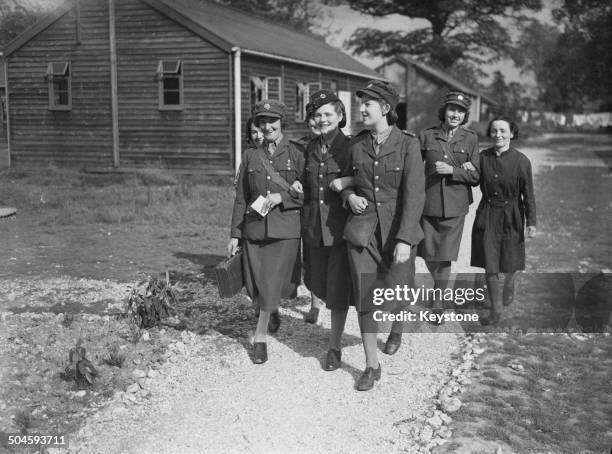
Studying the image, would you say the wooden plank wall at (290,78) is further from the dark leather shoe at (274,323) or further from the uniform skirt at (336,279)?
the uniform skirt at (336,279)

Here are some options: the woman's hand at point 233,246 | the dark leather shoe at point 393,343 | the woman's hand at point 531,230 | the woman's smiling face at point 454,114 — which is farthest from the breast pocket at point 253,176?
the woman's hand at point 531,230

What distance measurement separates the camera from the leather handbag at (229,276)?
5391 millimetres

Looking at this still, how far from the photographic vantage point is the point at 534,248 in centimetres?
1023

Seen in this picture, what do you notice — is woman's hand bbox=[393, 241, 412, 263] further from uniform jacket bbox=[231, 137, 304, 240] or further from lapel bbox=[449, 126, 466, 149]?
lapel bbox=[449, 126, 466, 149]

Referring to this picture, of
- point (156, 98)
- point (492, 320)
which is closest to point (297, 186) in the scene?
point (492, 320)

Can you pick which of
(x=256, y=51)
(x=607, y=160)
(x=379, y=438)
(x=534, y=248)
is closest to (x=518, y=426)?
(x=379, y=438)

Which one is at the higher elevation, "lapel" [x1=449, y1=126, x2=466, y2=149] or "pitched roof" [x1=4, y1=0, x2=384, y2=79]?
"pitched roof" [x1=4, y1=0, x2=384, y2=79]

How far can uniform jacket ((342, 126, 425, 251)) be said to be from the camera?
16.0 ft

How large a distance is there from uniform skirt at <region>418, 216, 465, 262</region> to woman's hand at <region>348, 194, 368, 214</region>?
5.10ft

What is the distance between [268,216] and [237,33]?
16529 mm

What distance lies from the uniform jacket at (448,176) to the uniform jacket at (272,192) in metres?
1.36

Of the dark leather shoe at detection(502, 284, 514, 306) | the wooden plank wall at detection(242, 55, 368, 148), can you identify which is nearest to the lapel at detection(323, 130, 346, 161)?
the dark leather shoe at detection(502, 284, 514, 306)

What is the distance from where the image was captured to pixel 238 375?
17.0 ft

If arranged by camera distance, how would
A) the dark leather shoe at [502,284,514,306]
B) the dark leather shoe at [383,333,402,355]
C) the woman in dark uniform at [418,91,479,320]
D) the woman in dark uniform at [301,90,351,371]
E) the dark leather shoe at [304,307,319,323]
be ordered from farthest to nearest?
the dark leather shoe at [502,284,514,306]
the dark leather shoe at [304,307,319,323]
the woman in dark uniform at [418,91,479,320]
the dark leather shoe at [383,333,402,355]
the woman in dark uniform at [301,90,351,371]
